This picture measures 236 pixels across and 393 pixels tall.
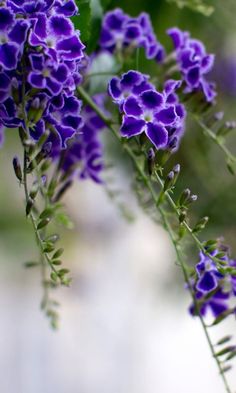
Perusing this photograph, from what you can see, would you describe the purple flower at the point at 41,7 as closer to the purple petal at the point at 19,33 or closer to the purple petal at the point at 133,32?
the purple petal at the point at 19,33

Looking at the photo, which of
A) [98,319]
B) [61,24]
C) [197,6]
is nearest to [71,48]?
[61,24]

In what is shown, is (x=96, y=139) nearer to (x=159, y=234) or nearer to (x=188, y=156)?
(x=188, y=156)

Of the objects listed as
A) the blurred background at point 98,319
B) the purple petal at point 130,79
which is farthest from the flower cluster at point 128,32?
the blurred background at point 98,319

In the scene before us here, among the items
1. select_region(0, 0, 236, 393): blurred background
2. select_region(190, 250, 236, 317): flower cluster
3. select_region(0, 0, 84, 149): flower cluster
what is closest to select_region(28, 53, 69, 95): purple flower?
select_region(0, 0, 84, 149): flower cluster

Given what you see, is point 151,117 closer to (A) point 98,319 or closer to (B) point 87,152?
(B) point 87,152

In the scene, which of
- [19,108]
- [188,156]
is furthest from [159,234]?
[19,108]

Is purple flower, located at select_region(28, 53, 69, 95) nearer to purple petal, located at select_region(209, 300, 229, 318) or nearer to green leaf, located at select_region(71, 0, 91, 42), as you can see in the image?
green leaf, located at select_region(71, 0, 91, 42)
